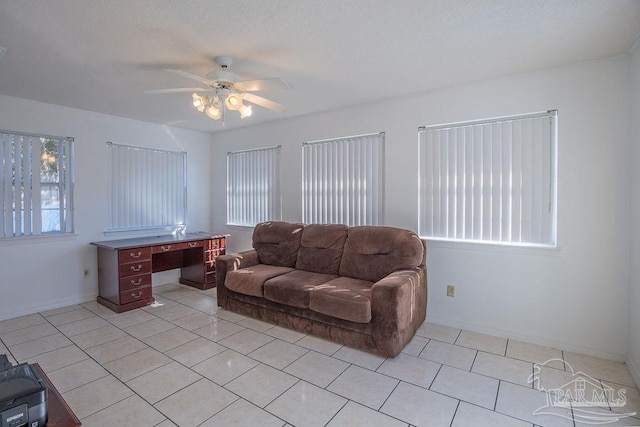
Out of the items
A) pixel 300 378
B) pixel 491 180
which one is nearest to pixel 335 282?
pixel 300 378

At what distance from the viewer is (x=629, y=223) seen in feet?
8.18

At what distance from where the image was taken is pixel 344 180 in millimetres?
4016

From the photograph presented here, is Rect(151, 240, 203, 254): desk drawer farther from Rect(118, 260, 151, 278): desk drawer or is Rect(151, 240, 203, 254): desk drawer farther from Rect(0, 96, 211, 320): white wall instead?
Rect(0, 96, 211, 320): white wall

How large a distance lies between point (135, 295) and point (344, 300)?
8.74 feet

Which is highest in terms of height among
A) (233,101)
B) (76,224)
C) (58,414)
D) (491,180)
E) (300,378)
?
(233,101)

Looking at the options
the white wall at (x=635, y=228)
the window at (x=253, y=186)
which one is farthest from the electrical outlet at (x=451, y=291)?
the window at (x=253, y=186)

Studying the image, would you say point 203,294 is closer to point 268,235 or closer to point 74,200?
point 268,235

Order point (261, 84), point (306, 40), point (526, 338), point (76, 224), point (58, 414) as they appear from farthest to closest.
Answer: point (76, 224) → point (526, 338) → point (261, 84) → point (306, 40) → point (58, 414)

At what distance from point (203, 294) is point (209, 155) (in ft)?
7.85

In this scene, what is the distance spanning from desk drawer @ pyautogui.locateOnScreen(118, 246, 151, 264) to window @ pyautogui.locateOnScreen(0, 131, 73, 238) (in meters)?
0.87

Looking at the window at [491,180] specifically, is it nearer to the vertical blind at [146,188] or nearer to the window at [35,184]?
the vertical blind at [146,188]

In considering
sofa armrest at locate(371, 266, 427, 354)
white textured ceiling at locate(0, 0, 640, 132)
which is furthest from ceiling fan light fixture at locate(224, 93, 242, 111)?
sofa armrest at locate(371, 266, 427, 354)

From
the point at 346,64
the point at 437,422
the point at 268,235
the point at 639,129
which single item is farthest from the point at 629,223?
the point at 268,235

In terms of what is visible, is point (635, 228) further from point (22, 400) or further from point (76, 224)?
point (76, 224)
